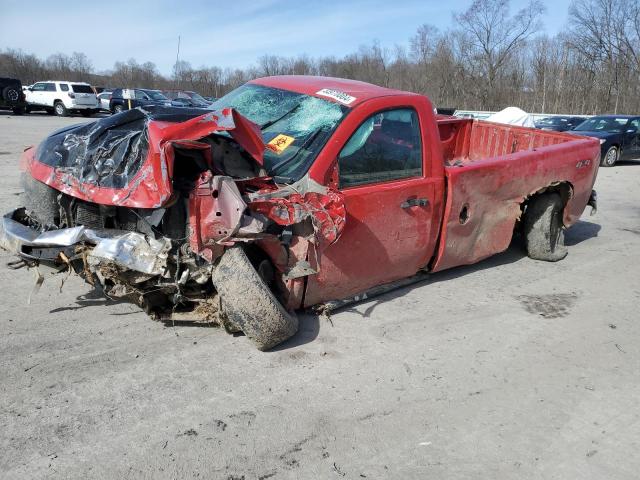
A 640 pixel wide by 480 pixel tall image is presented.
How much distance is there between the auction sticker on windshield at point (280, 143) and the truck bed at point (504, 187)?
1424 mm

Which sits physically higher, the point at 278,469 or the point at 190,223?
the point at 190,223

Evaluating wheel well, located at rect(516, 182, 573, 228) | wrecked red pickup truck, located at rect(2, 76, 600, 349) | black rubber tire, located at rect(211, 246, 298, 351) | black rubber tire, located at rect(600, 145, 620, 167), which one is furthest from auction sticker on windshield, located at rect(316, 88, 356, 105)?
black rubber tire, located at rect(600, 145, 620, 167)

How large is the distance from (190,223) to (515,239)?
471cm

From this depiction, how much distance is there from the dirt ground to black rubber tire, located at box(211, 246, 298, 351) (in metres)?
0.26

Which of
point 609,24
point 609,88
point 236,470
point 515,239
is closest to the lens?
point 236,470

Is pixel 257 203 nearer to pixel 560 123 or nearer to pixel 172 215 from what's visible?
pixel 172 215

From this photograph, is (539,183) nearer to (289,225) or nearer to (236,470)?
(289,225)

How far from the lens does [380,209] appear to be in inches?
158

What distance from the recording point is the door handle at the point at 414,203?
13.7 feet

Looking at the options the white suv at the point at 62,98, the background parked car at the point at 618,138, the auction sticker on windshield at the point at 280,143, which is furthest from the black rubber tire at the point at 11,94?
the auction sticker on windshield at the point at 280,143

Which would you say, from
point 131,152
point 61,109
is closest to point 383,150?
point 131,152

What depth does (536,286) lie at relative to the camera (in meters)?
5.19

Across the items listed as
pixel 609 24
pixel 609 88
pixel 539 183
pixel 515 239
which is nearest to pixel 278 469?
pixel 539 183

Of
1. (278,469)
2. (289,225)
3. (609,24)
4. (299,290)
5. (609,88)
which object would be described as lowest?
(278,469)
